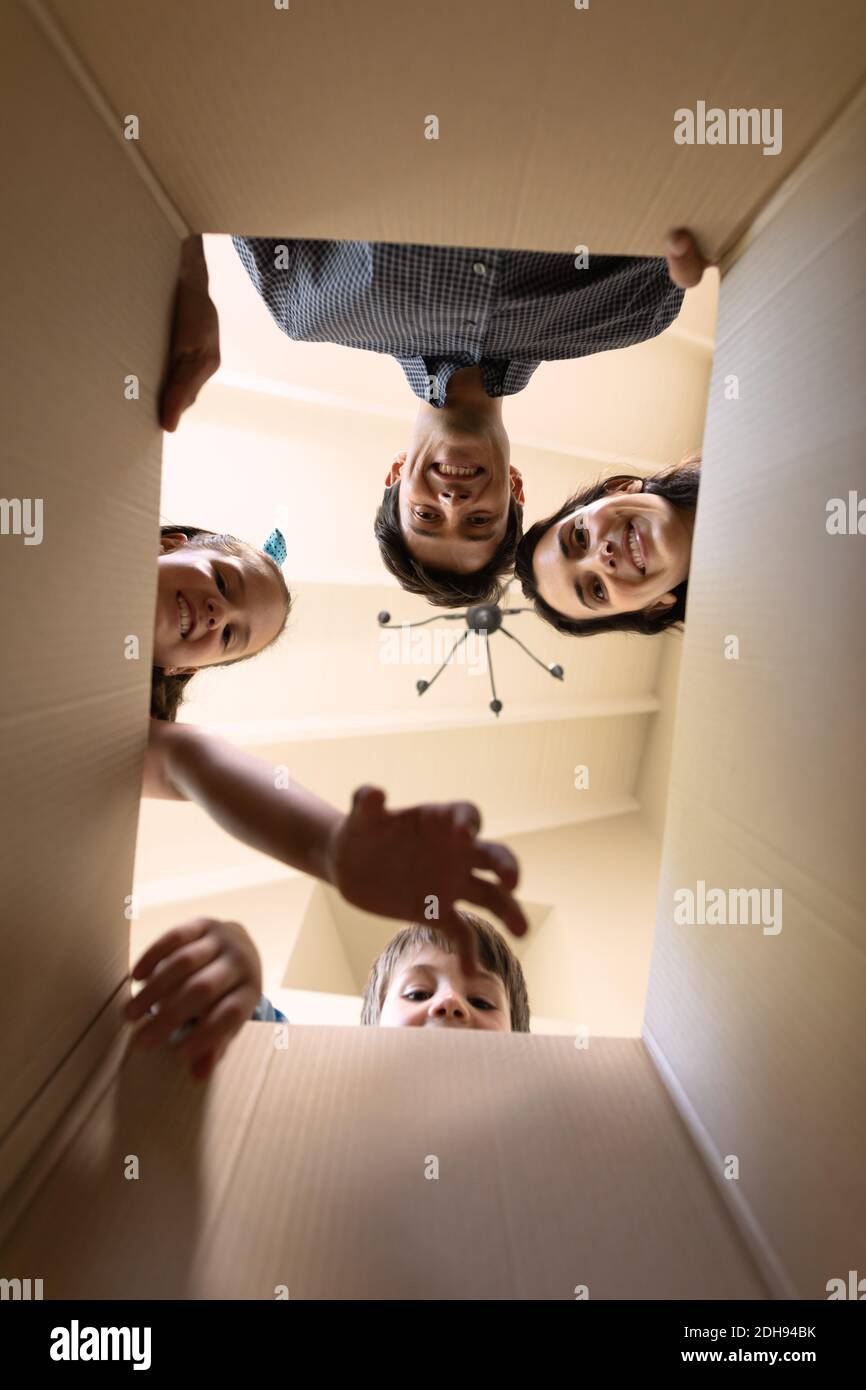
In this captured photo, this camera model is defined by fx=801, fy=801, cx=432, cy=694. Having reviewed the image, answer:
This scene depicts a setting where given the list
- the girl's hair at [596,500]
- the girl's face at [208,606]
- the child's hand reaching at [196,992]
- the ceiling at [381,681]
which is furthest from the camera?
the ceiling at [381,681]

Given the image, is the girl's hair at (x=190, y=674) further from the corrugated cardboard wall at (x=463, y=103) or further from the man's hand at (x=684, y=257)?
the man's hand at (x=684, y=257)

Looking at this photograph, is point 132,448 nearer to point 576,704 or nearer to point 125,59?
point 125,59

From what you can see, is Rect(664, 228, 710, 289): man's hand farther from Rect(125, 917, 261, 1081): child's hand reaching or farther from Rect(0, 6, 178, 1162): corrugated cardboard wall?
Rect(125, 917, 261, 1081): child's hand reaching

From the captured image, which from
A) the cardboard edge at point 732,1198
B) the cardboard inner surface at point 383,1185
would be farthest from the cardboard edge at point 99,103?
the cardboard edge at point 732,1198

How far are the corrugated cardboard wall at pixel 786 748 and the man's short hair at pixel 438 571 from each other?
778 mm

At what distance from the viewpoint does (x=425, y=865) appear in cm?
45

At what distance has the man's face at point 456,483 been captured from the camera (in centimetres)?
116

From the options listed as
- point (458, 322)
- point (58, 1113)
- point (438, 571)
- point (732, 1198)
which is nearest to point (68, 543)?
point (58, 1113)

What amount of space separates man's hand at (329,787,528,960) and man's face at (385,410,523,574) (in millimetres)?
771

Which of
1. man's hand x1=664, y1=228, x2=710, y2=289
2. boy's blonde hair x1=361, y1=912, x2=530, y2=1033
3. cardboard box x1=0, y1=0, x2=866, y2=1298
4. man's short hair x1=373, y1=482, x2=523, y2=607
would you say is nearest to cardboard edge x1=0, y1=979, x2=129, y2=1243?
cardboard box x1=0, y1=0, x2=866, y2=1298

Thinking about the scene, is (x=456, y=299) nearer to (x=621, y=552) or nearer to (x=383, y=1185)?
(x=621, y=552)

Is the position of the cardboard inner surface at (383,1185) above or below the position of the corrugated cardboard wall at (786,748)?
below

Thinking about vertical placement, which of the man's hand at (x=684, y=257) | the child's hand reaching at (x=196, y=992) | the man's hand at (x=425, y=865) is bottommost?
the child's hand reaching at (x=196, y=992)
